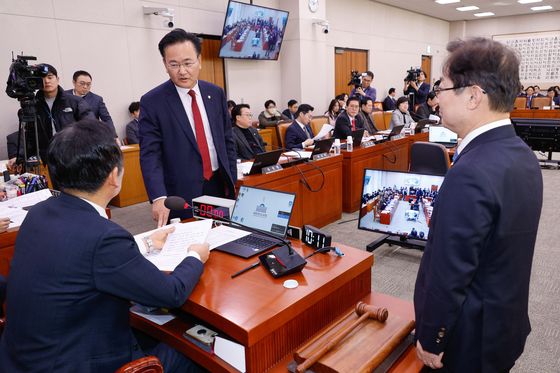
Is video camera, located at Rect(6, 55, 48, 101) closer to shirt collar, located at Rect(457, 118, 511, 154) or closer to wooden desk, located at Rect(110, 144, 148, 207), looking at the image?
wooden desk, located at Rect(110, 144, 148, 207)

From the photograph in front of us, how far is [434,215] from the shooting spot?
1.04 m

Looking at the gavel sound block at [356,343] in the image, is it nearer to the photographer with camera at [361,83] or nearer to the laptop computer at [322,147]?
the laptop computer at [322,147]

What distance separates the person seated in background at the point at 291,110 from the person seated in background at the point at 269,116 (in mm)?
177

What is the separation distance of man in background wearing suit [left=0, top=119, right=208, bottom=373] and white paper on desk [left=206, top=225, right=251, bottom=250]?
1.37 feet

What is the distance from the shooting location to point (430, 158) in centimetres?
325

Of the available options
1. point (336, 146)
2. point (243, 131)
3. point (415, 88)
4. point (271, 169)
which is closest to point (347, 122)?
point (336, 146)

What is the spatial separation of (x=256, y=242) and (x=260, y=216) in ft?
0.38

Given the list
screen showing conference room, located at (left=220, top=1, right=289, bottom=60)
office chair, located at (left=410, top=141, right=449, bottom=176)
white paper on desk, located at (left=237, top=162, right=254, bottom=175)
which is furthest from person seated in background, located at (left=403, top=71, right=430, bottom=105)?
white paper on desk, located at (left=237, top=162, right=254, bottom=175)

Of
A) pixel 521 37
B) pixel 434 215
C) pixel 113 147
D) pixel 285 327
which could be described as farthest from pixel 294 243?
pixel 521 37

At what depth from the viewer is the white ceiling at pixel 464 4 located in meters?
10.1

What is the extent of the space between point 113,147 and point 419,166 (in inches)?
109

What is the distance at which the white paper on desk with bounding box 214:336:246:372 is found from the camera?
1054 mm

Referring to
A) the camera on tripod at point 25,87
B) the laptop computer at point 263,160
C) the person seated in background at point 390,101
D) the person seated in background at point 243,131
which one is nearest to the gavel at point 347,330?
the laptop computer at point 263,160

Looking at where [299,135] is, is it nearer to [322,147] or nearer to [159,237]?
[322,147]
